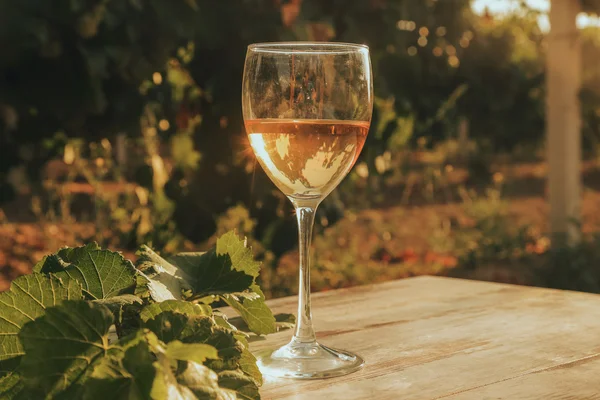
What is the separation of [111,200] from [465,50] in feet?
7.05

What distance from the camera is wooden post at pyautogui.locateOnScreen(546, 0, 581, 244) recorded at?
15.0 ft

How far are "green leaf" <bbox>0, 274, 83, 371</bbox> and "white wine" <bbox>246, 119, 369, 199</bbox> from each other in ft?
1.12

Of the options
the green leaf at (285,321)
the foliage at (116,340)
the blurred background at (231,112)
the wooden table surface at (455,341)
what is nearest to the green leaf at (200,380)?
the foliage at (116,340)

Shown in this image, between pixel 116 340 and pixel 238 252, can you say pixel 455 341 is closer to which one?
pixel 238 252

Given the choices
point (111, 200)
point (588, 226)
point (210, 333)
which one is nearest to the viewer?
point (210, 333)

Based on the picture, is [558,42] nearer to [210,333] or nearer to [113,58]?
[113,58]

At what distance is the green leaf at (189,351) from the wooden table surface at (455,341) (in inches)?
10.0

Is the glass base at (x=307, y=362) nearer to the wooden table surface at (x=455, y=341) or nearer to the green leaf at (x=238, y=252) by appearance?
the wooden table surface at (x=455, y=341)

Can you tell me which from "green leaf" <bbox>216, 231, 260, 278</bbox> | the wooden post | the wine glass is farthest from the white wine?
the wooden post

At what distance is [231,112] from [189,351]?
2.10 m

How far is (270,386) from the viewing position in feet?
3.19

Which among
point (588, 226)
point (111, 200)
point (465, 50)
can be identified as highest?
point (465, 50)

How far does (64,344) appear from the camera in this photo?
2.33 feet

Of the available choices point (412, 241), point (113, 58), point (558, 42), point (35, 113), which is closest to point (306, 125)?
point (113, 58)
